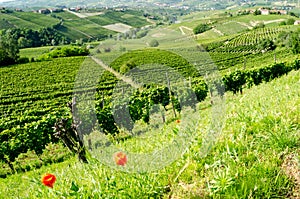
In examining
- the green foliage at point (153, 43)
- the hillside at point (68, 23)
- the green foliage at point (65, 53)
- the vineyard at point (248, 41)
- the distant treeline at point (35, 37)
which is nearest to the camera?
the green foliage at point (153, 43)

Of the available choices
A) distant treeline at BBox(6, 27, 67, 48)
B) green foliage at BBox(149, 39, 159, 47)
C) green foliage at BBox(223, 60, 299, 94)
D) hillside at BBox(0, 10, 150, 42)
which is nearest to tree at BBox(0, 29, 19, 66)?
distant treeline at BBox(6, 27, 67, 48)

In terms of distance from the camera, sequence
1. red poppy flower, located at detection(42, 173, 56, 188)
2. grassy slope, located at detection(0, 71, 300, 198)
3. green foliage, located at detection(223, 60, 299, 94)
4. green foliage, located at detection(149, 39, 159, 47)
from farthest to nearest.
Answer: green foliage, located at detection(223, 60, 299, 94)
green foliage, located at detection(149, 39, 159, 47)
red poppy flower, located at detection(42, 173, 56, 188)
grassy slope, located at detection(0, 71, 300, 198)

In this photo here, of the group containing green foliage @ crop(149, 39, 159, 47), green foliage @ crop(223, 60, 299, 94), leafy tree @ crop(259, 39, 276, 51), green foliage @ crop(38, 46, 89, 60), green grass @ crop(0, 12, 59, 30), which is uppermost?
green grass @ crop(0, 12, 59, 30)

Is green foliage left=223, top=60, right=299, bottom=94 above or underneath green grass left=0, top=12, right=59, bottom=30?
underneath

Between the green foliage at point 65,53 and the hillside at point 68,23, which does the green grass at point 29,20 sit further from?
the green foliage at point 65,53

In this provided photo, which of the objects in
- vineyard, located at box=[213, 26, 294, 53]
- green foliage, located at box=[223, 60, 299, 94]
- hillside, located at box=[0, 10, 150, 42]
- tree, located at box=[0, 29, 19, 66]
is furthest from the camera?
hillside, located at box=[0, 10, 150, 42]

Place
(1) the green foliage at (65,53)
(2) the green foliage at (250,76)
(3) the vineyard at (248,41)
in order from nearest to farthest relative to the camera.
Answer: (2) the green foliage at (250,76)
(1) the green foliage at (65,53)
(3) the vineyard at (248,41)

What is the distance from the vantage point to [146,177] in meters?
2.26

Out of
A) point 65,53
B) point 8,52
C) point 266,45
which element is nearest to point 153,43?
point 65,53

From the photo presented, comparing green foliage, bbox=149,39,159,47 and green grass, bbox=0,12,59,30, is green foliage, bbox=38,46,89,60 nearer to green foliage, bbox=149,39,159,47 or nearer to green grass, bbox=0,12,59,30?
green foliage, bbox=149,39,159,47

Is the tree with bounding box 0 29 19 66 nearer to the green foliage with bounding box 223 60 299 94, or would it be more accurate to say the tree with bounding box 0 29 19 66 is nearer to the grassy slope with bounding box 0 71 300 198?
the green foliage with bounding box 223 60 299 94

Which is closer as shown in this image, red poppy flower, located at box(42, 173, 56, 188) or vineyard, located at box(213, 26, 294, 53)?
red poppy flower, located at box(42, 173, 56, 188)

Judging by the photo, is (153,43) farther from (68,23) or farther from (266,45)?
(68,23)

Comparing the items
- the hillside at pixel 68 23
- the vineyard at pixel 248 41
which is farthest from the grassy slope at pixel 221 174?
the hillside at pixel 68 23
